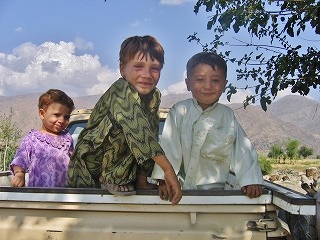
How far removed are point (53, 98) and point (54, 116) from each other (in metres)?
0.13

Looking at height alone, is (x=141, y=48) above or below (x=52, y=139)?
above

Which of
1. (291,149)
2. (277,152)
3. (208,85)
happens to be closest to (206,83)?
(208,85)

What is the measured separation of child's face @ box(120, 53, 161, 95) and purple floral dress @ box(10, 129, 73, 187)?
966 mm

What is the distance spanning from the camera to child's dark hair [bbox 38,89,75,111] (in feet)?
10.6

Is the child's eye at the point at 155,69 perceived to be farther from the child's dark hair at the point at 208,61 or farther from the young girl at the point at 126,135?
the child's dark hair at the point at 208,61

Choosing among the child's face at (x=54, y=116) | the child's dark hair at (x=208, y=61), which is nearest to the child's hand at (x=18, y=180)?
the child's face at (x=54, y=116)

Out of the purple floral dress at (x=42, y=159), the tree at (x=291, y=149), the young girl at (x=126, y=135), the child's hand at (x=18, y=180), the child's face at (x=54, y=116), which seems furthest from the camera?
the tree at (x=291, y=149)

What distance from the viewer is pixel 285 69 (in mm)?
4492

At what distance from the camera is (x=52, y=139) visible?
129 inches

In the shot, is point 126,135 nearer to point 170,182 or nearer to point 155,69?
point 170,182

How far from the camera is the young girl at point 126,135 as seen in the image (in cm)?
233

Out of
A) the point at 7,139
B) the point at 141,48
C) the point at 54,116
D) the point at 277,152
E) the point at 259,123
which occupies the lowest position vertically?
the point at 259,123

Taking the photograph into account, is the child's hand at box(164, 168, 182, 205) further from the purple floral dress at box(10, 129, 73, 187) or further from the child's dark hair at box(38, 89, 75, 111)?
the child's dark hair at box(38, 89, 75, 111)

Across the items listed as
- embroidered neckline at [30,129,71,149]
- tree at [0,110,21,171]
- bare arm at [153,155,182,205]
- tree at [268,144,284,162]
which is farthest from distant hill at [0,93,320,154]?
bare arm at [153,155,182,205]
